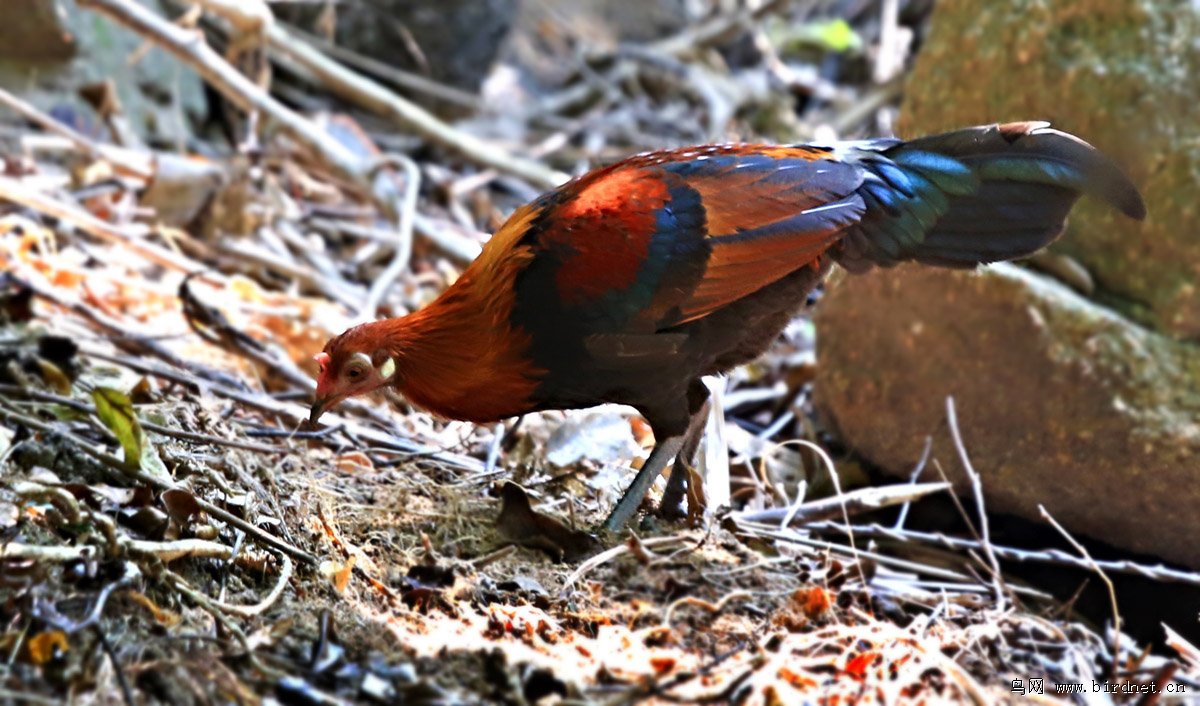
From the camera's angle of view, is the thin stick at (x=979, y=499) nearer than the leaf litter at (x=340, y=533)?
No

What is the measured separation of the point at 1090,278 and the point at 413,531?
8.67ft

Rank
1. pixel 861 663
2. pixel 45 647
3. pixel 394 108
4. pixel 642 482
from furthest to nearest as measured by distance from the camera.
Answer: pixel 394 108 < pixel 642 482 < pixel 861 663 < pixel 45 647

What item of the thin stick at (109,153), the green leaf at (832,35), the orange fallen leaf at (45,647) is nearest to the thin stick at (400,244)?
the thin stick at (109,153)

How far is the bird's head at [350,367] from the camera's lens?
3424mm

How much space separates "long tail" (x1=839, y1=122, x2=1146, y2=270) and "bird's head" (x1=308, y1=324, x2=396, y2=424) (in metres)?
1.44

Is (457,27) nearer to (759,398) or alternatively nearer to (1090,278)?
(759,398)

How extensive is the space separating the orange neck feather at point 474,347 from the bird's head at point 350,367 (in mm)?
34

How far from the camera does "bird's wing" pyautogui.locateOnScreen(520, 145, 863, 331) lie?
11.0 feet

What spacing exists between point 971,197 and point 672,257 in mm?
968

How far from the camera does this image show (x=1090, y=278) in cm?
439

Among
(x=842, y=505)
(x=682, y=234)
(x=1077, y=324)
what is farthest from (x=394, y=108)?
(x=1077, y=324)

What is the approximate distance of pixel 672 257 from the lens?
3381mm

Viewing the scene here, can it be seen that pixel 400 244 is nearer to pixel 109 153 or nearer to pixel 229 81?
pixel 229 81

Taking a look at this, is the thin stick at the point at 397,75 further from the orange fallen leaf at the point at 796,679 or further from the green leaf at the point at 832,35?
the orange fallen leaf at the point at 796,679
